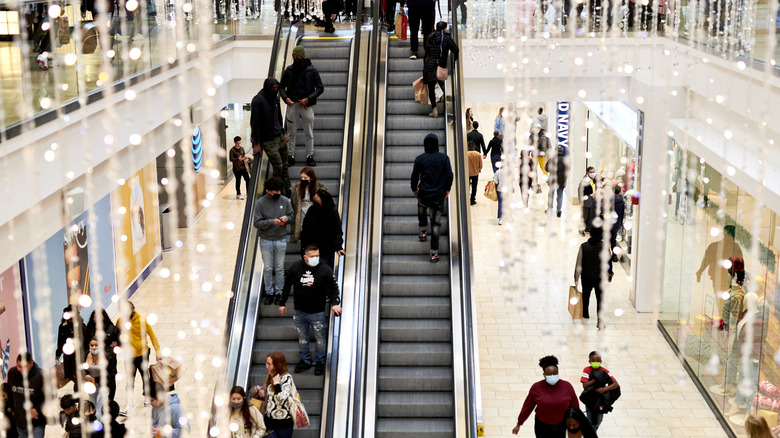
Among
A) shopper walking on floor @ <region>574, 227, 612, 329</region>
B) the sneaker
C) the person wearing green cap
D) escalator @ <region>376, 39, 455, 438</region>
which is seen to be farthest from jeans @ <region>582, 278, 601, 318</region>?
the sneaker

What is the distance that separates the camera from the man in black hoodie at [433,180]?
29.2 feet

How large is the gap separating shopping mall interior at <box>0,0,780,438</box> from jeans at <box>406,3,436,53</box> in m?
0.03

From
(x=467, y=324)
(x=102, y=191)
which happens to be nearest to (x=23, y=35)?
(x=102, y=191)

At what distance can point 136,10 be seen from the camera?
10.0m

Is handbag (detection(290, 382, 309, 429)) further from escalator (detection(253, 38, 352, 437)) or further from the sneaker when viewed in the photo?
the sneaker

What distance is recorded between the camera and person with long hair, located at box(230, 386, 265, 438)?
6.73m

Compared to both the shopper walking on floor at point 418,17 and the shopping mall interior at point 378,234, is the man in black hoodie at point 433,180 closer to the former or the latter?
the shopping mall interior at point 378,234

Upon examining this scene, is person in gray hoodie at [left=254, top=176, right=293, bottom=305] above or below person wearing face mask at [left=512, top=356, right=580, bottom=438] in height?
above

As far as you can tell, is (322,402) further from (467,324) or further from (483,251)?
(483,251)

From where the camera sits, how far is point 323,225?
8094 mm

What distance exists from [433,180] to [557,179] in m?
8.02

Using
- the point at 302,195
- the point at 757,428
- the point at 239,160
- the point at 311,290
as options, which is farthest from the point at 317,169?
the point at 239,160

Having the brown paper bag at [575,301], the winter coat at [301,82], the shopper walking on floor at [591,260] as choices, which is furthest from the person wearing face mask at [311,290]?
the brown paper bag at [575,301]

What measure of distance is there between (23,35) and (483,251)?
30.1 feet
